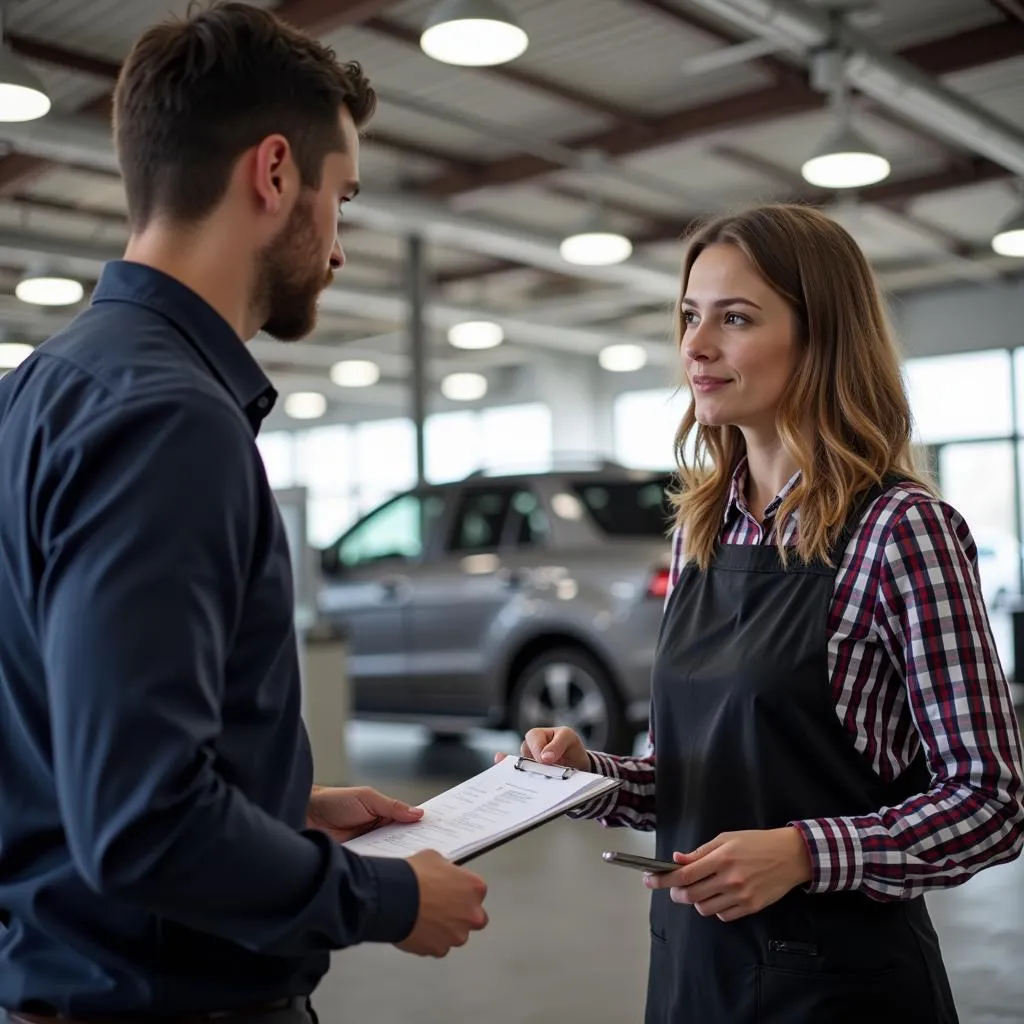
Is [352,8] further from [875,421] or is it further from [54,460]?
[54,460]

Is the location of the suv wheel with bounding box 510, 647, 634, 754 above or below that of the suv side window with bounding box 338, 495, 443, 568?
below

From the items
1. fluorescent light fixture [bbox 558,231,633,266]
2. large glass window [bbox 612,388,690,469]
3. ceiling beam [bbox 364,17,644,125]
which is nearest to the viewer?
ceiling beam [bbox 364,17,644,125]

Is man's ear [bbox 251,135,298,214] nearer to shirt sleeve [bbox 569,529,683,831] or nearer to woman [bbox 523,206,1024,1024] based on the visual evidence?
woman [bbox 523,206,1024,1024]

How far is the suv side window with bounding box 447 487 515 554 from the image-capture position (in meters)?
6.69

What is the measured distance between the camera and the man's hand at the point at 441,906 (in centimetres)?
110

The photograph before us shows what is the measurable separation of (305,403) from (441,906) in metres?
17.8

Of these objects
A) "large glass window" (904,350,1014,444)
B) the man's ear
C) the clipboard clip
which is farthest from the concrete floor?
"large glass window" (904,350,1014,444)

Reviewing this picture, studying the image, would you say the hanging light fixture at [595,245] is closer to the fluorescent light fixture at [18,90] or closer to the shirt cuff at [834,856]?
the fluorescent light fixture at [18,90]

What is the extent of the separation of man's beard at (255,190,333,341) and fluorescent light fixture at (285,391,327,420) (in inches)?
690

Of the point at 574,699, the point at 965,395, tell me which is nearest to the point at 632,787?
the point at 574,699

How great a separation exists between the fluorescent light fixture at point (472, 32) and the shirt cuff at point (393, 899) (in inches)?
174

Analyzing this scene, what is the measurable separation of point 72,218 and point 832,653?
10.8 meters

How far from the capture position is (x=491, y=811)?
1.43 metres

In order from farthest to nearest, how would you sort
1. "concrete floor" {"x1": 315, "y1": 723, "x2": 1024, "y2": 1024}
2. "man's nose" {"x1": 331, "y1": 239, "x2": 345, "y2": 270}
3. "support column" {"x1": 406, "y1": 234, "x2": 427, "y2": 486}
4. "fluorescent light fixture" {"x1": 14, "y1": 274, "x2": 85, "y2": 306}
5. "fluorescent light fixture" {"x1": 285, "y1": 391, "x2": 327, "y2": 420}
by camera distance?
"fluorescent light fixture" {"x1": 285, "y1": 391, "x2": 327, "y2": 420}
"support column" {"x1": 406, "y1": 234, "x2": 427, "y2": 486}
"fluorescent light fixture" {"x1": 14, "y1": 274, "x2": 85, "y2": 306}
"concrete floor" {"x1": 315, "y1": 723, "x2": 1024, "y2": 1024}
"man's nose" {"x1": 331, "y1": 239, "x2": 345, "y2": 270}
